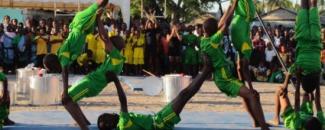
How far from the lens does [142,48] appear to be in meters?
17.0

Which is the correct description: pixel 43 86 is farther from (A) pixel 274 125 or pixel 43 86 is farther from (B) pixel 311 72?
(B) pixel 311 72

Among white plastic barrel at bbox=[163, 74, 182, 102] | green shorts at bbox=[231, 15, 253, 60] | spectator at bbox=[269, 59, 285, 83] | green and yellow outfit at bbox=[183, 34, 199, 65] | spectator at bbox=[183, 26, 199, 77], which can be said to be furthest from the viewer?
spectator at bbox=[269, 59, 285, 83]

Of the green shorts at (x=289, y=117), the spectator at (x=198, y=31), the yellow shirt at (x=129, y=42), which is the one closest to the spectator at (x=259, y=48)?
the spectator at (x=198, y=31)

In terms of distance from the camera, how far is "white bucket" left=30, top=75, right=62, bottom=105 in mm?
10461

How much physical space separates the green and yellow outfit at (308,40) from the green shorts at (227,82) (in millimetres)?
790

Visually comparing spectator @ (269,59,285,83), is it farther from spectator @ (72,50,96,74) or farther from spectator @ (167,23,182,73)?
spectator @ (72,50,96,74)

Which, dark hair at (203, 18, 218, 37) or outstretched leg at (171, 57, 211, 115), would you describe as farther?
dark hair at (203, 18, 218, 37)

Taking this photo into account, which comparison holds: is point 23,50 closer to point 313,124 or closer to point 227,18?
point 227,18

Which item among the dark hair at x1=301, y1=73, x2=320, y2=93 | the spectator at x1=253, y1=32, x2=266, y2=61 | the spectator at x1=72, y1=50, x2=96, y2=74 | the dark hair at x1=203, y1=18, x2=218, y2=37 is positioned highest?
the dark hair at x1=203, y1=18, x2=218, y2=37

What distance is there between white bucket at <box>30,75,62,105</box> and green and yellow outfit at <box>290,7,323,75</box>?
4472mm

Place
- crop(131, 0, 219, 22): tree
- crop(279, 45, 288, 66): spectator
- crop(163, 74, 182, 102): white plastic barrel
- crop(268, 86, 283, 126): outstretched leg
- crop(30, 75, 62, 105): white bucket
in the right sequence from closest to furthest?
1. crop(268, 86, 283, 126): outstretched leg
2. crop(30, 75, 62, 105): white bucket
3. crop(163, 74, 182, 102): white plastic barrel
4. crop(279, 45, 288, 66): spectator
5. crop(131, 0, 219, 22): tree

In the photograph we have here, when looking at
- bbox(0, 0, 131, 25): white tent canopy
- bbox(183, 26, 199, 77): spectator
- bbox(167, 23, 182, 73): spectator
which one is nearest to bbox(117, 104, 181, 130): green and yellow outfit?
bbox(167, 23, 182, 73): spectator

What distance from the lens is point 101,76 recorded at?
23.2 ft

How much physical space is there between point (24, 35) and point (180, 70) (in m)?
4.20
